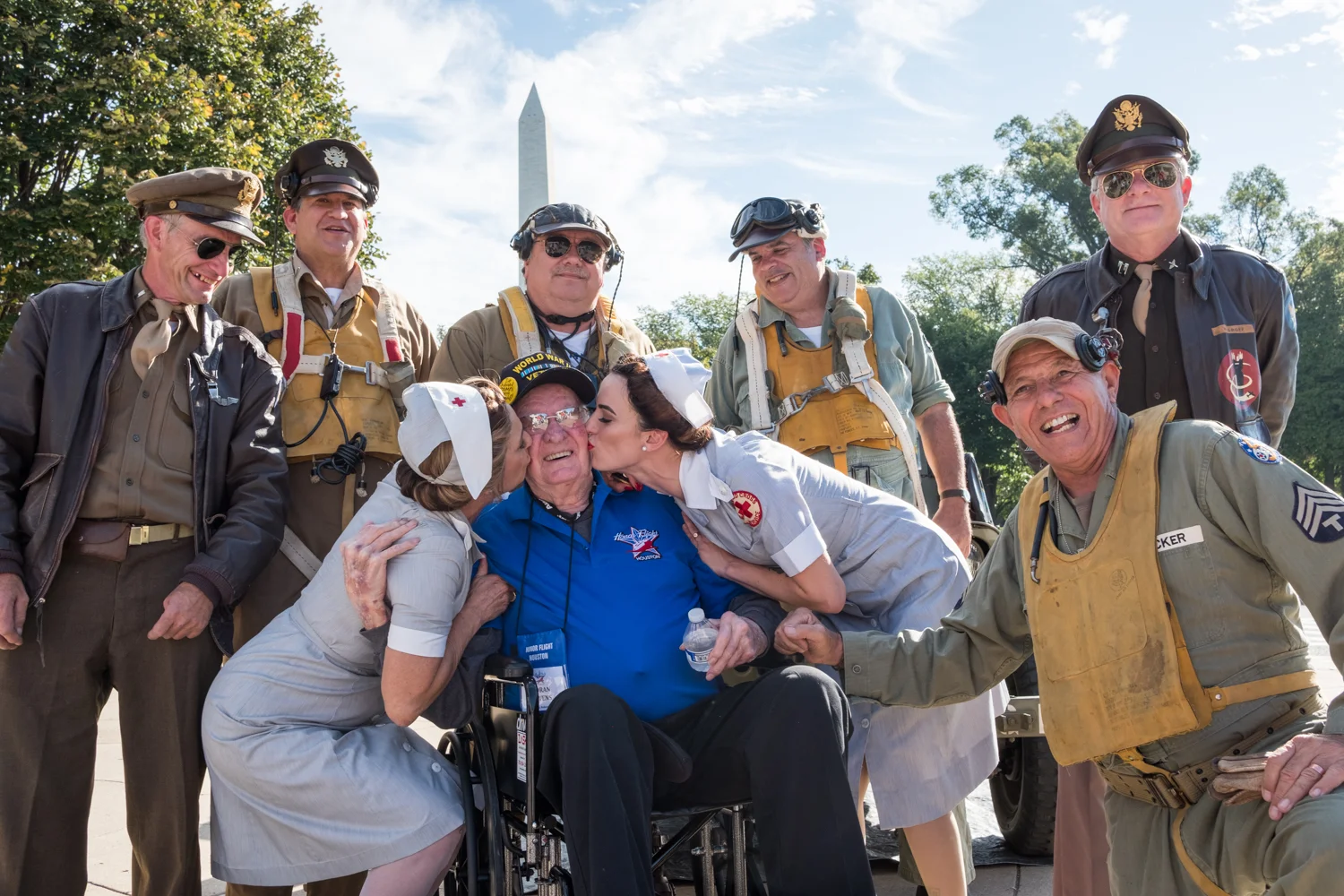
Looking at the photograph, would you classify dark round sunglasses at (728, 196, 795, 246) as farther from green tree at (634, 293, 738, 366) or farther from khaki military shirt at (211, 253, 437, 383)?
green tree at (634, 293, 738, 366)

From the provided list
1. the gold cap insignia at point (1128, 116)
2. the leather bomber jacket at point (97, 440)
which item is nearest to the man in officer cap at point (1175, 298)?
the gold cap insignia at point (1128, 116)

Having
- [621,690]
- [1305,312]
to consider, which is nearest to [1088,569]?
[621,690]

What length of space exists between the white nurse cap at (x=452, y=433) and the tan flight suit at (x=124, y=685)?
83 cm

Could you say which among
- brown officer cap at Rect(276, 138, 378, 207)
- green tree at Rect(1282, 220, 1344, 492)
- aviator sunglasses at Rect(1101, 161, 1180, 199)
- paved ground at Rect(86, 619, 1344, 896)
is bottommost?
paved ground at Rect(86, 619, 1344, 896)

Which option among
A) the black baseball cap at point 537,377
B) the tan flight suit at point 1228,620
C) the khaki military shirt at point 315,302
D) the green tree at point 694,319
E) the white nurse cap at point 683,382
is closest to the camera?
the tan flight suit at point 1228,620

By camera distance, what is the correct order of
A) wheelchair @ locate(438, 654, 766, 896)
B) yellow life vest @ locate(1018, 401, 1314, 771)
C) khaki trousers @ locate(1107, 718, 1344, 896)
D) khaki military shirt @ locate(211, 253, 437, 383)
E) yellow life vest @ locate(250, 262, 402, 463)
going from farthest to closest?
khaki military shirt @ locate(211, 253, 437, 383)
yellow life vest @ locate(250, 262, 402, 463)
wheelchair @ locate(438, 654, 766, 896)
yellow life vest @ locate(1018, 401, 1314, 771)
khaki trousers @ locate(1107, 718, 1344, 896)

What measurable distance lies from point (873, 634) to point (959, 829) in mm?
756

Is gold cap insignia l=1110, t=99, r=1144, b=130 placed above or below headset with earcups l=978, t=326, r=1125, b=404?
above

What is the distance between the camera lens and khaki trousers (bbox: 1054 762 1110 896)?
290 centimetres

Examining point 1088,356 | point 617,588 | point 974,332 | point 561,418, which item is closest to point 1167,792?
point 1088,356

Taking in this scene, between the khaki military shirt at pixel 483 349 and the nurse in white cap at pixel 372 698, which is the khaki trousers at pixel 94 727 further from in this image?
the khaki military shirt at pixel 483 349

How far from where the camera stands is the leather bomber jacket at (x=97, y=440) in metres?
3.03

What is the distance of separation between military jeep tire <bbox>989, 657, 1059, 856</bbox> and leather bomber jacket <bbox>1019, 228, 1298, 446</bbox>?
112 cm

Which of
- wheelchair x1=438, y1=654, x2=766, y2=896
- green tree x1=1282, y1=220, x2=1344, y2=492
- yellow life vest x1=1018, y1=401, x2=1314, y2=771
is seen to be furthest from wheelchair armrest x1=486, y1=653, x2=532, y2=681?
green tree x1=1282, y1=220, x2=1344, y2=492
